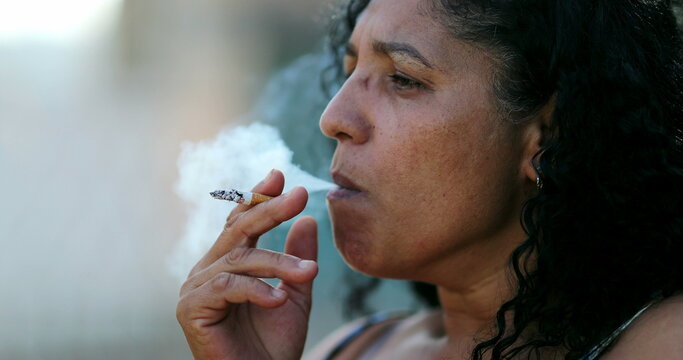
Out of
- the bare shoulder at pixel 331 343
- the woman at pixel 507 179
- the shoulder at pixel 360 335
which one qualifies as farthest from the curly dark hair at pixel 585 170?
the bare shoulder at pixel 331 343

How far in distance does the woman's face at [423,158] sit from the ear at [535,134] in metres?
0.02

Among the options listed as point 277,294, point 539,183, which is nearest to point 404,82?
point 539,183

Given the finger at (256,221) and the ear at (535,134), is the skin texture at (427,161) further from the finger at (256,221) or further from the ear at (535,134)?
the finger at (256,221)

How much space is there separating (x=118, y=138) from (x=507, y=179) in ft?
12.0

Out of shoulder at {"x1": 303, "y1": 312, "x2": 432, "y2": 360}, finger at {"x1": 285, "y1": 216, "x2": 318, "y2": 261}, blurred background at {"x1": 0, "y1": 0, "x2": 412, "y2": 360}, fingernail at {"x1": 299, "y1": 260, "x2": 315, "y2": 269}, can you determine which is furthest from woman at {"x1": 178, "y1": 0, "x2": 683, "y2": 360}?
blurred background at {"x1": 0, "y1": 0, "x2": 412, "y2": 360}

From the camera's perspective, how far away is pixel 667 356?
1.59 m

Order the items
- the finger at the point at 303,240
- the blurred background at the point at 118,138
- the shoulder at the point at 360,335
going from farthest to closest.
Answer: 1. the blurred background at the point at 118,138
2. the shoulder at the point at 360,335
3. the finger at the point at 303,240

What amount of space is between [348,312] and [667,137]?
5.61 feet

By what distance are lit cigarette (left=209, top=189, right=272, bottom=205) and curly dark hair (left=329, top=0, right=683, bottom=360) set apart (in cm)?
69

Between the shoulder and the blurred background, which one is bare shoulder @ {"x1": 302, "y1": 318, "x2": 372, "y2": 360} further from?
the blurred background

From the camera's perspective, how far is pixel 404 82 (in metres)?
2.01

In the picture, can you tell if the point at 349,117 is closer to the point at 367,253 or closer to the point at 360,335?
the point at 367,253

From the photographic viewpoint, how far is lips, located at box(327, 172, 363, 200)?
6.58 ft

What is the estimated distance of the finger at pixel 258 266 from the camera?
186 cm
